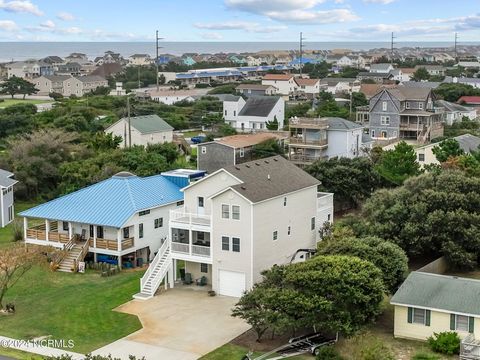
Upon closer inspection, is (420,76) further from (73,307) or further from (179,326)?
(179,326)

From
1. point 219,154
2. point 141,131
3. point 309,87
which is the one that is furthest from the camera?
point 309,87

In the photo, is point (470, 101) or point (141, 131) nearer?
point (141, 131)

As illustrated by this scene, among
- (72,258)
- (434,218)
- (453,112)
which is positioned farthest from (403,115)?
(72,258)

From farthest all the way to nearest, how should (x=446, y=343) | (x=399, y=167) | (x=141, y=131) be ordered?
(x=141, y=131), (x=399, y=167), (x=446, y=343)

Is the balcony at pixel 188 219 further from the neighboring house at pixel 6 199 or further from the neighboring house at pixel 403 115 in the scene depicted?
the neighboring house at pixel 403 115

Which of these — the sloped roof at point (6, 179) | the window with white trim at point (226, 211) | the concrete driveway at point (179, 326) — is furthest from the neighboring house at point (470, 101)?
the concrete driveway at point (179, 326)

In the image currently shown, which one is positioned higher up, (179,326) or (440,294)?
(440,294)

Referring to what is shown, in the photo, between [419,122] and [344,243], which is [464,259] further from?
[419,122]

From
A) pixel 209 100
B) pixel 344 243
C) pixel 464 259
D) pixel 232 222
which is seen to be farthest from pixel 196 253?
pixel 209 100
